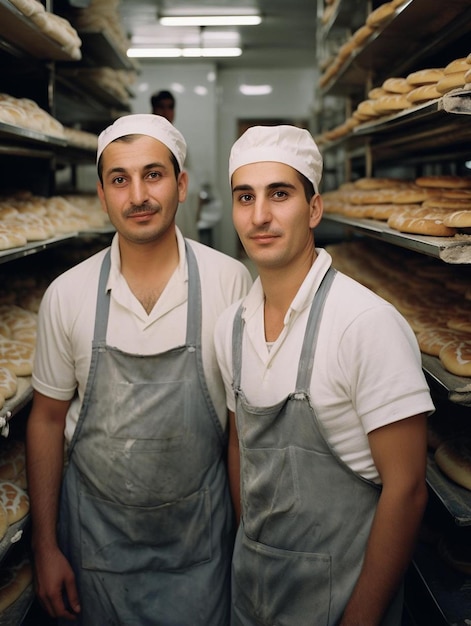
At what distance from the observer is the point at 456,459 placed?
1.95m

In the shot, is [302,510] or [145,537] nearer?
[302,510]

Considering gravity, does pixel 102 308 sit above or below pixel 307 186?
below

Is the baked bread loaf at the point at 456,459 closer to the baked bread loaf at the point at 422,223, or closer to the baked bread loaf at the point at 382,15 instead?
the baked bread loaf at the point at 422,223

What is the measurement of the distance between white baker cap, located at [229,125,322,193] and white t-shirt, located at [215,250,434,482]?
0.75 ft

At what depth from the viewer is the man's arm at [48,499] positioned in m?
1.85

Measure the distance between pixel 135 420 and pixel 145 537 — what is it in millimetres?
351

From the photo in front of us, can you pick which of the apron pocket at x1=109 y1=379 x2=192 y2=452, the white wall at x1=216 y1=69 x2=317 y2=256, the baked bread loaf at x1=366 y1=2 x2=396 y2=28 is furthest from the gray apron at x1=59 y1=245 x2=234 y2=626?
the white wall at x1=216 y1=69 x2=317 y2=256

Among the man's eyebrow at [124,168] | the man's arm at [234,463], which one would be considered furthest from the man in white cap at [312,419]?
the man's eyebrow at [124,168]

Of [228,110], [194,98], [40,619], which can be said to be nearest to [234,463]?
[40,619]

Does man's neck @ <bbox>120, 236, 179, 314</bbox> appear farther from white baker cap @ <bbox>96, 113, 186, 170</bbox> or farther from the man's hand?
the man's hand

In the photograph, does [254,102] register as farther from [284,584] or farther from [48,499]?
[284,584]

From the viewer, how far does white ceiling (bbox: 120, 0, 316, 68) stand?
591 cm

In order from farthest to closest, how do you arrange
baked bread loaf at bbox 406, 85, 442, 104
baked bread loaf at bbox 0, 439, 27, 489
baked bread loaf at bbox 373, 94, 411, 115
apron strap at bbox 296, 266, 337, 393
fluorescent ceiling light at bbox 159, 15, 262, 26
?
fluorescent ceiling light at bbox 159, 15, 262, 26 < baked bread loaf at bbox 373, 94, 411, 115 < baked bread loaf at bbox 406, 85, 442, 104 < baked bread loaf at bbox 0, 439, 27, 489 < apron strap at bbox 296, 266, 337, 393

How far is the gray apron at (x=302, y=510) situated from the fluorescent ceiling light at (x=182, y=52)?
23.1 feet
